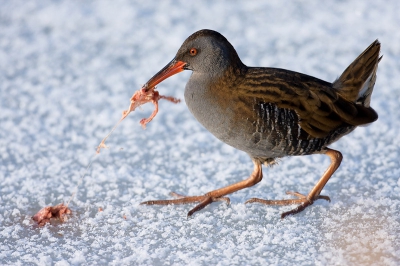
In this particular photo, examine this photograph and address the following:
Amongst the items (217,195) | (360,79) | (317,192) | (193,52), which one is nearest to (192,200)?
(217,195)

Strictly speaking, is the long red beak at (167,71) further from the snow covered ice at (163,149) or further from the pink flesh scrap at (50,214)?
the pink flesh scrap at (50,214)

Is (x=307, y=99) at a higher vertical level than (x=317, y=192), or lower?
higher

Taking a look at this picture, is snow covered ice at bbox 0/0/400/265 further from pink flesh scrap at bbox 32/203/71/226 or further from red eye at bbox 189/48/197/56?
red eye at bbox 189/48/197/56

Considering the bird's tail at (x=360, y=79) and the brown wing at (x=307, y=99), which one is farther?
the bird's tail at (x=360, y=79)

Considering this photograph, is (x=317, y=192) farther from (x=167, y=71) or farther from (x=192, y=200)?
(x=167, y=71)

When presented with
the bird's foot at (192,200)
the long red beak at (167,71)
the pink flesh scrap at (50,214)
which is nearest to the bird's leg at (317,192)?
the bird's foot at (192,200)

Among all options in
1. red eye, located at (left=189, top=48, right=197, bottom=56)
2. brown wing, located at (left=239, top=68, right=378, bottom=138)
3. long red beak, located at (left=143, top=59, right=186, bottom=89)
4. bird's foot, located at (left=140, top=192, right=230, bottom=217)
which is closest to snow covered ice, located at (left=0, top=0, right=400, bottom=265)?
bird's foot, located at (left=140, top=192, right=230, bottom=217)

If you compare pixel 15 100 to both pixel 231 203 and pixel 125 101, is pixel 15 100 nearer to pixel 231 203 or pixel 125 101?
pixel 125 101
